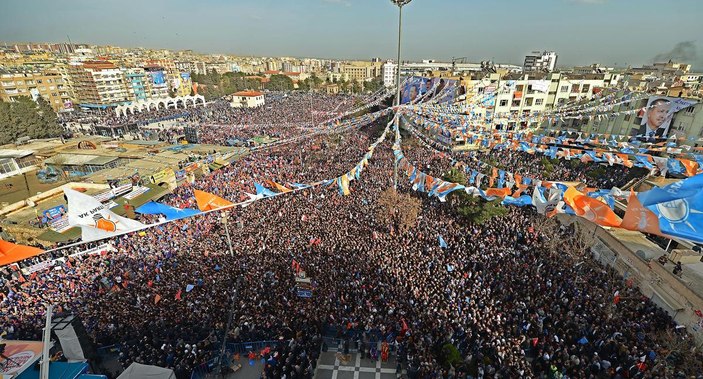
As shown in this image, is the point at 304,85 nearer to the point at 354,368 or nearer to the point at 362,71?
the point at 362,71

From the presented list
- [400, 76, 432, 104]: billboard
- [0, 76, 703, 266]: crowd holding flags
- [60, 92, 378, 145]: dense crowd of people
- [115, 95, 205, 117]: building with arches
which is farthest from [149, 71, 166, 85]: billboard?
[0, 76, 703, 266]: crowd holding flags

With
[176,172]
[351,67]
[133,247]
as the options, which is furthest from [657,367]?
[351,67]

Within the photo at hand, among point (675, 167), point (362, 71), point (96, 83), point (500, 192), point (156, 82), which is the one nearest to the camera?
point (500, 192)

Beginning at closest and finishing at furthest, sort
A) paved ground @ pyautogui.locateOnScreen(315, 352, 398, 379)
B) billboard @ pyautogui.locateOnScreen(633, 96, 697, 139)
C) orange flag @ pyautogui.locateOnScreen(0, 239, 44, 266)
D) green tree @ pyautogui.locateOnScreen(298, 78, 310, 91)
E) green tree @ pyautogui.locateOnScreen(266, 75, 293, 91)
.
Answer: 1. paved ground @ pyautogui.locateOnScreen(315, 352, 398, 379)
2. orange flag @ pyautogui.locateOnScreen(0, 239, 44, 266)
3. billboard @ pyautogui.locateOnScreen(633, 96, 697, 139)
4. green tree @ pyautogui.locateOnScreen(266, 75, 293, 91)
5. green tree @ pyautogui.locateOnScreen(298, 78, 310, 91)

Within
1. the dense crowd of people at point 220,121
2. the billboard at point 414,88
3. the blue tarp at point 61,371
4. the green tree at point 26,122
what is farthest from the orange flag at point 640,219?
the green tree at point 26,122

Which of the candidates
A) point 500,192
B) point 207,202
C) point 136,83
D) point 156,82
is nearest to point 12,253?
point 207,202

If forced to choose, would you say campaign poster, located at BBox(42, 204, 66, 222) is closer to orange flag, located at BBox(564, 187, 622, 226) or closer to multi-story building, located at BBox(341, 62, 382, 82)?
orange flag, located at BBox(564, 187, 622, 226)

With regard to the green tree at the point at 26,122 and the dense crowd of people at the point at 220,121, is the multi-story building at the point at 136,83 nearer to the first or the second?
the dense crowd of people at the point at 220,121
